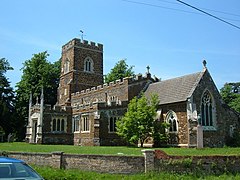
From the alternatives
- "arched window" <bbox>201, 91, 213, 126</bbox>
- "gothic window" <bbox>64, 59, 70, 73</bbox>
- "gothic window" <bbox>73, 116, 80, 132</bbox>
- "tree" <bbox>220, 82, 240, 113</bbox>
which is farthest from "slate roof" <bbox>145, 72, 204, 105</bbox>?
"tree" <bbox>220, 82, 240, 113</bbox>

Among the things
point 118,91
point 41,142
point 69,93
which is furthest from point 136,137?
point 69,93

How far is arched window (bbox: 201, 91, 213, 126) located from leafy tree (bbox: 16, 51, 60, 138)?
28873mm

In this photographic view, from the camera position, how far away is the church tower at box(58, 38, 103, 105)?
44878mm

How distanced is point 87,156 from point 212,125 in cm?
1808

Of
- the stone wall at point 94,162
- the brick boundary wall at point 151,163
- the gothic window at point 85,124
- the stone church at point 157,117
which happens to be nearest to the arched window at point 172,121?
the stone church at point 157,117

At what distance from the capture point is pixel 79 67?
4531 centimetres

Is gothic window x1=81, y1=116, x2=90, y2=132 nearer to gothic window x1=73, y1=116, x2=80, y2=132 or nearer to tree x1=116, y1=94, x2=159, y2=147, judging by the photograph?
gothic window x1=73, y1=116, x2=80, y2=132

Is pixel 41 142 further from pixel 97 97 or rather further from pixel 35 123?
pixel 97 97

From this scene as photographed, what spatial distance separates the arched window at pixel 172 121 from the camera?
94.5 feet

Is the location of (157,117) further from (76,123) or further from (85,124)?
(76,123)

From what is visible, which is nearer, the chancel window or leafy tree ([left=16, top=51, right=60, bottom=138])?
the chancel window

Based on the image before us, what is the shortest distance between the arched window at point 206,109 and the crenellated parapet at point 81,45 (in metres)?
23.0

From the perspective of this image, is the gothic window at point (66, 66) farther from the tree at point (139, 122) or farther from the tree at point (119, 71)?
the tree at point (139, 122)

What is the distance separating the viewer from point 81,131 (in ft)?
113
